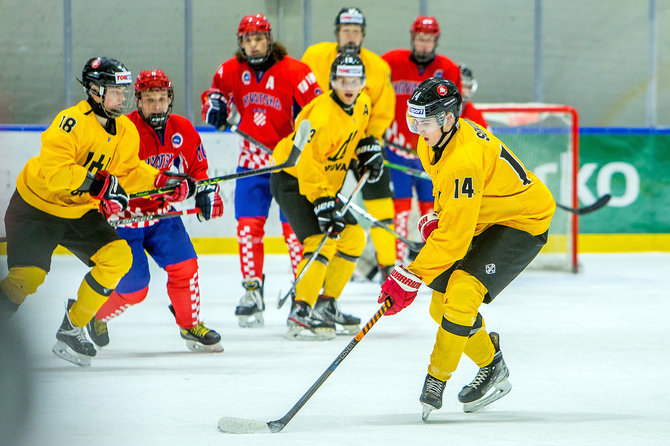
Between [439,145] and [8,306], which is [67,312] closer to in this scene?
[439,145]

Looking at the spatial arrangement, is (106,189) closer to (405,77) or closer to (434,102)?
(434,102)

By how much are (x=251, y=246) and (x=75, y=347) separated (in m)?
1.23

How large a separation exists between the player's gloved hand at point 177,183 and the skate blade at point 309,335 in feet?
2.36

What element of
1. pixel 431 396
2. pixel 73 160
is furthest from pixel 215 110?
pixel 431 396

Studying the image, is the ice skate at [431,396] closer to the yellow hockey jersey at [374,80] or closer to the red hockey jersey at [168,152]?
the red hockey jersey at [168,152]

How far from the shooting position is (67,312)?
145 inches

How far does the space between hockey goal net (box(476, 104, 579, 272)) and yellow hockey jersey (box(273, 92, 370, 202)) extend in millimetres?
2564

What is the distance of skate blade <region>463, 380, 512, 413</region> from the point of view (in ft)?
9.84

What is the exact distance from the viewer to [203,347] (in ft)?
12.9

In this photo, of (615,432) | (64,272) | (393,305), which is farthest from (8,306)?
(64,272)

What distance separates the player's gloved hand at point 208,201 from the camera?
3932mm

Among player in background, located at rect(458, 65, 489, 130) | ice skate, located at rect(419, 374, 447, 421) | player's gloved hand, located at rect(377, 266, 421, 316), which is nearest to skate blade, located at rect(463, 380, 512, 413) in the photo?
ice skate, located at rect(419, 374, 447, 421)

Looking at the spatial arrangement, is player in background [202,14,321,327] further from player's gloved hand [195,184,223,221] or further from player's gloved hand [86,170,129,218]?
player's gloved hand [86,170,129,218]

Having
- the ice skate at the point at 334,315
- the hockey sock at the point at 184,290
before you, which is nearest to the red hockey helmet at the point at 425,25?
the ice skate at the point at 334,315
